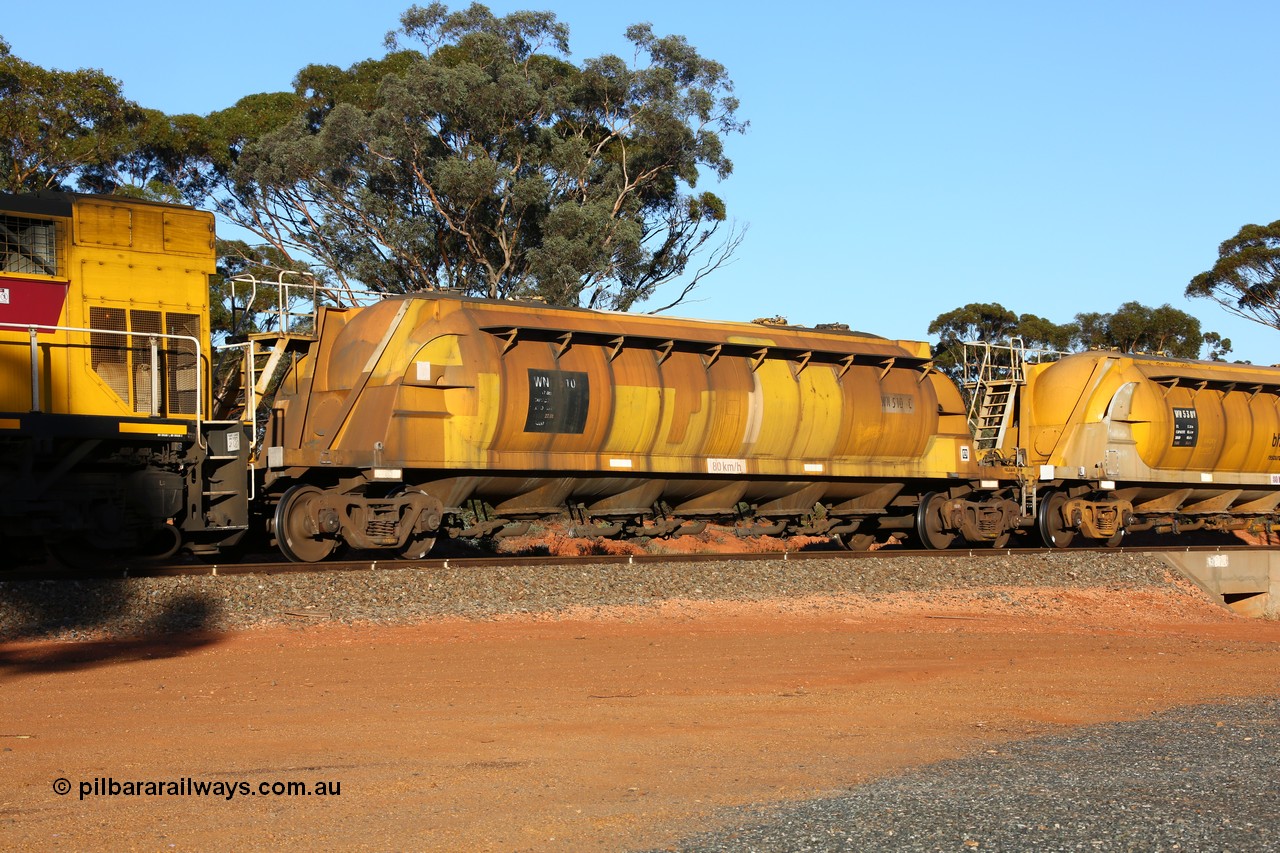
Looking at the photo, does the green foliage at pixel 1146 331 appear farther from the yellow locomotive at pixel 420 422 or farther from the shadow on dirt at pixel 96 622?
the shadow on dirt at pixel 96 622

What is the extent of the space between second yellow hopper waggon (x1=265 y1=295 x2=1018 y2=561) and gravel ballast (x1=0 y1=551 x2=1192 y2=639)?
157 centimetres

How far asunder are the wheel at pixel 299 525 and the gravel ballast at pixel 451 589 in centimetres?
168

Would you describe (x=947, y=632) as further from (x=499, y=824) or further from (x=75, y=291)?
(x=75, y=291)

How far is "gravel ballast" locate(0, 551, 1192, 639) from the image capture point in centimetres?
1248

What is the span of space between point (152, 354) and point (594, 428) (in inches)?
225

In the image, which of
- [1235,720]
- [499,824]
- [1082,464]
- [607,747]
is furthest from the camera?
[1082,464]

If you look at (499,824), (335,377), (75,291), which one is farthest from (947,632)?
(75,291)

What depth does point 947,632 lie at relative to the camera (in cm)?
1459

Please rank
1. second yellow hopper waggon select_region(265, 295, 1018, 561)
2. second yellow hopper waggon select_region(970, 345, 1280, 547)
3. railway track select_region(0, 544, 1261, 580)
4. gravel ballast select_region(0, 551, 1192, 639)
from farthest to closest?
second yellow hopper waggon select_region(970, 345, 1280, 547) < second yellow hopper waggon select_region(265, 295, 1018, 561) < railway track select_region(0, 544, 1261, 580) < gravel ballast select_region(0, 551, 1192, 639)

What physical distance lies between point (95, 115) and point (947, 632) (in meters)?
30.0

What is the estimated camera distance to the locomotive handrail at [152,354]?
44.5 ft

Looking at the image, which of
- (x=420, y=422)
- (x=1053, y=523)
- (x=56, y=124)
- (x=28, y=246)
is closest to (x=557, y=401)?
(x=420, y=422)

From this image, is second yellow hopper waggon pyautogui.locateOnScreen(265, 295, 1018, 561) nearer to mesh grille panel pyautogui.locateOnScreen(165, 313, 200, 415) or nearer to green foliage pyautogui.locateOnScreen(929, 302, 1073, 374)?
mesh grille panel pyautogui.locateOnScreen(165, 313, 200, 415)

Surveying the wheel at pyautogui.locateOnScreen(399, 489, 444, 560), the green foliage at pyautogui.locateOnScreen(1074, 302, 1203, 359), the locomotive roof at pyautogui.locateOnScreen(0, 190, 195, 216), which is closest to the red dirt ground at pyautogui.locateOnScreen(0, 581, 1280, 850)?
the wheel at pyautogui.locateOnScreen(399, 489, 444, 560)
